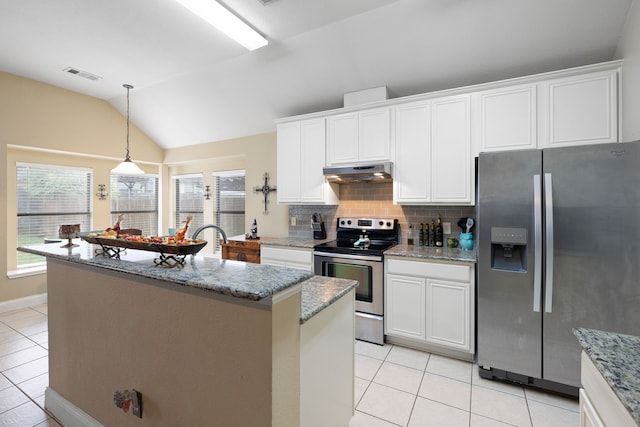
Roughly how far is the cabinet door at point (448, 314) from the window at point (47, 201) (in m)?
5.16

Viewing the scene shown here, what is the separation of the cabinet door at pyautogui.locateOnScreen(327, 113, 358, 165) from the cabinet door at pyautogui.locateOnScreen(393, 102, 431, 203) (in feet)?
1.56

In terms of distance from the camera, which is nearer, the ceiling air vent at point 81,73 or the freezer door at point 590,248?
the freezer door at point 590,248

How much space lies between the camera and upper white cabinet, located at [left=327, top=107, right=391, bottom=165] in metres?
3.16

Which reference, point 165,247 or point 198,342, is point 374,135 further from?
point 198,342

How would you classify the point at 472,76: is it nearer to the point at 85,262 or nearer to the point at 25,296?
the point at 85,262

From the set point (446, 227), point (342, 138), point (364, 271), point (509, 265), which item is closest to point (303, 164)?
point (342, 138)

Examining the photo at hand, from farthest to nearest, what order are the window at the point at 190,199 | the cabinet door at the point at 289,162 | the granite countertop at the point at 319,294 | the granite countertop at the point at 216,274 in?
the window at the point at 190,199 → the cabinet door at the point at 289,162 → the granite countertop at the point at 319,294 → the granite countertop at the point at 216,274

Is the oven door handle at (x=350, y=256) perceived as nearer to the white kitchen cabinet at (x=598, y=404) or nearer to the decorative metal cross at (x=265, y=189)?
the decorative metal cross at (x=265, y=189)

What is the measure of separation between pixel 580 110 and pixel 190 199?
5721 millimetres

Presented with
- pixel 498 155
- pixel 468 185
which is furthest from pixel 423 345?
pixel 498 155

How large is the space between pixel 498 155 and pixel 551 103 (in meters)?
0.76

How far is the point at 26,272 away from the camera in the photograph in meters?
3.95

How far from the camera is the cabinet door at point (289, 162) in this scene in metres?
3.72

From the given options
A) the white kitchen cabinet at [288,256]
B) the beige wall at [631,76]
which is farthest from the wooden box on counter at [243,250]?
the beige wall at [631,76]
